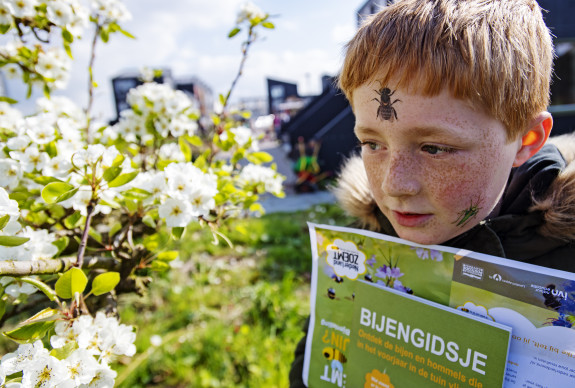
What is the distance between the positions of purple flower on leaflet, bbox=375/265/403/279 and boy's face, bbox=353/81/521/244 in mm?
84

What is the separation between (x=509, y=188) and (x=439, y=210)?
33cm

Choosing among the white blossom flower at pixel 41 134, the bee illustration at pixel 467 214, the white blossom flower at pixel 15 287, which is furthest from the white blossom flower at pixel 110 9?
the bee illustration at pixel 467 214

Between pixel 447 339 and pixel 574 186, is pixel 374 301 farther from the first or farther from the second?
pixel 574 186

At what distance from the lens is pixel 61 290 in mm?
643

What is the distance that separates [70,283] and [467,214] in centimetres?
79

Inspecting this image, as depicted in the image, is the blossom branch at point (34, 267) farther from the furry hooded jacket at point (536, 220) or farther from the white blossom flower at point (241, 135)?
the furry hooded jacket at point (536, 220)


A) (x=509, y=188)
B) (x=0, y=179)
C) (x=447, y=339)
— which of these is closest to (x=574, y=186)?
(x=509, y=188)

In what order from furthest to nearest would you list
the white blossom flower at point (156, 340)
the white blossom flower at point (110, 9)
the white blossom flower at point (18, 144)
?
the white blossom flower at point (156, 340), the white blossom flower at point (110, 9), the white blossom flower at point (18, 144)

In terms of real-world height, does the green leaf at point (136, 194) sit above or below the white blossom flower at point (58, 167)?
below

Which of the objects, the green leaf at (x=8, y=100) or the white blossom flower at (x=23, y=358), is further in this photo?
the green leaf at (x=8, y=100)

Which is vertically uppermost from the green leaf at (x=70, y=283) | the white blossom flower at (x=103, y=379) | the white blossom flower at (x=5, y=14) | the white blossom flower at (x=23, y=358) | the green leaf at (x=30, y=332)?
the white blossom flower at (x=5, y=14)

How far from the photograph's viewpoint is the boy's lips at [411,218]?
2.37 feet

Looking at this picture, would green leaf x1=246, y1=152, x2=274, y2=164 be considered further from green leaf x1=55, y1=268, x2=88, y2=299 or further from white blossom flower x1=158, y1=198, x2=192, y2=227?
green leaf x1=55, y1=268, x2=88, y2=299

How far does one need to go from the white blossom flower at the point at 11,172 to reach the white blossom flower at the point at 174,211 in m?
0.38
